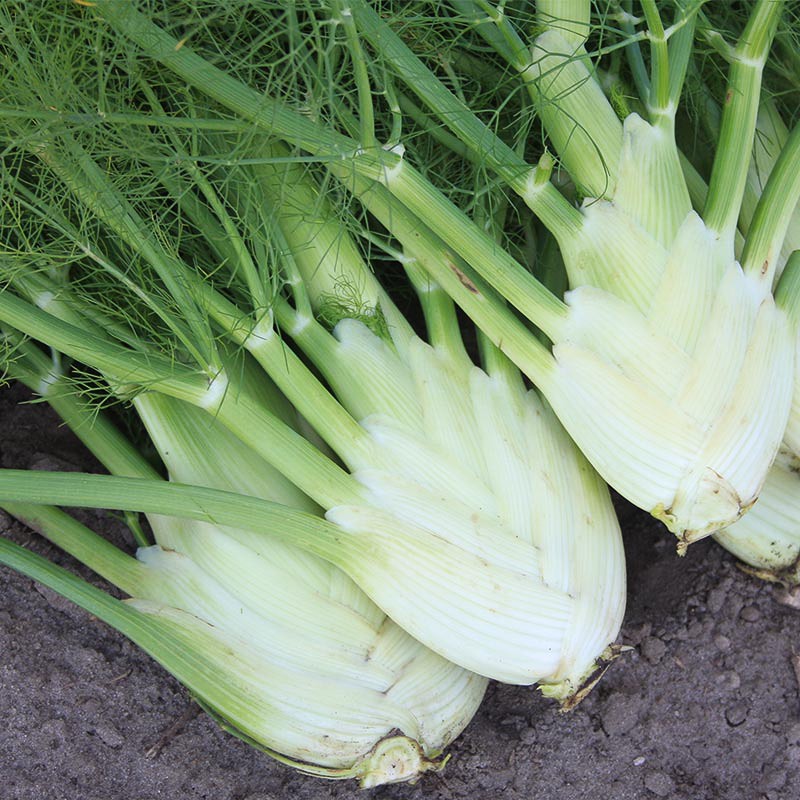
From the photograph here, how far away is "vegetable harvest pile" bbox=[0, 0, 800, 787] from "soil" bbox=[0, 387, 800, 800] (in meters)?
0.19

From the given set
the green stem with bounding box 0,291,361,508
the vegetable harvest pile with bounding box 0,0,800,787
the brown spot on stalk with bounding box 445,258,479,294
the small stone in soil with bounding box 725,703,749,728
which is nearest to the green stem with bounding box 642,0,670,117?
the vegetable harvest pile with bounding box 0,0,800,787

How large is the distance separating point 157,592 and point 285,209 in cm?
65

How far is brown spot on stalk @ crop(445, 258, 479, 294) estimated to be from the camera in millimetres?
1490

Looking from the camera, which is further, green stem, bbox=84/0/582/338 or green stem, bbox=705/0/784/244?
green stem, bbox=705/0/784/244

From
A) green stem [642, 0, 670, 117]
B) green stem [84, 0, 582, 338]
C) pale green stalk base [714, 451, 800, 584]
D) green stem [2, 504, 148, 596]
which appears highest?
green stem [642, 0, 670, 117]

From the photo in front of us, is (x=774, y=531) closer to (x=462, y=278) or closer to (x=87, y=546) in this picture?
(x=462, y=278)

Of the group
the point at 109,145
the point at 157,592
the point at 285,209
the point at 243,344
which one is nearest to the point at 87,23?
the point at 109,145

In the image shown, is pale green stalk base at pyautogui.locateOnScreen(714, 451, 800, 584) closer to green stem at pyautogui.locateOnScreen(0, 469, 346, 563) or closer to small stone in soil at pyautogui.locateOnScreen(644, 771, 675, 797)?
small stone in soil at pyautogui.locateOnScreen(644, 771, 675, 797)

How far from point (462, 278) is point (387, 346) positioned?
17cm

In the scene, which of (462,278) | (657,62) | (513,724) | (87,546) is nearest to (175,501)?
(87,546)

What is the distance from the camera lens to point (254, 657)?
1.47 metres

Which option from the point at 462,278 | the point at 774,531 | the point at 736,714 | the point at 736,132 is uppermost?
the point at 736,132

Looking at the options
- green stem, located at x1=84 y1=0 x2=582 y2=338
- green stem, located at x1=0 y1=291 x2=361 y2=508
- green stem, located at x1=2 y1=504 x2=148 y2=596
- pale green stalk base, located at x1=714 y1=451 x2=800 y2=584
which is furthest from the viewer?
pale green stalk base, located at x1=714 y1=451 x2=800 y2=584

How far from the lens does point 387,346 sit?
5.13 ft
